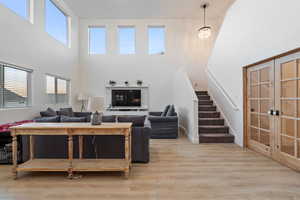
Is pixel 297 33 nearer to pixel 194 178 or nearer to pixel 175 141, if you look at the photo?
pixel 194 178

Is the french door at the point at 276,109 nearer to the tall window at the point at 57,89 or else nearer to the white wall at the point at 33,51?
the white wall at the point at 33,51

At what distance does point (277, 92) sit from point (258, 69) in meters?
0.81

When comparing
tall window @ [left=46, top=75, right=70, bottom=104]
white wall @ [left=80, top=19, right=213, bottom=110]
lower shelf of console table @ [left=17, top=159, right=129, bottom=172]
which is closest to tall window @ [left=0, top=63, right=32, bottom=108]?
tall window @ [left=46, top=75, right=70, bottom=104]

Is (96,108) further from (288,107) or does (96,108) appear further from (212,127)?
(212,127)

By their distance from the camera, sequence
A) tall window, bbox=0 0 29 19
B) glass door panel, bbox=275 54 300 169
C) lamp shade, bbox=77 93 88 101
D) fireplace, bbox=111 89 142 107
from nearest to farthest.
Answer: glass door panel, bbox=275 54 300 169, tall window, bbox=0 0 29 19, lamp shade, bbox=77 93 88 101, fireplace, bbox=111 89 142 107

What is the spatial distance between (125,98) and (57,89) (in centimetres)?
272

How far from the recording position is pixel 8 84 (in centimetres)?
425

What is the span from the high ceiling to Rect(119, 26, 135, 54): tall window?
53 centimetres

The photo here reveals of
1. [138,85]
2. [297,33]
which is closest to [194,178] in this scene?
[297,33]

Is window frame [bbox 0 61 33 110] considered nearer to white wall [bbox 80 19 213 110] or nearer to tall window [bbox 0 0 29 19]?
tall window [bbox 0 0 29 19]

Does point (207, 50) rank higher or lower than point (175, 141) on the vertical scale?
higher

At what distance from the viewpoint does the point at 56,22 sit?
637cm

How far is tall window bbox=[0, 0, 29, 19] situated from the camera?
4120 mm

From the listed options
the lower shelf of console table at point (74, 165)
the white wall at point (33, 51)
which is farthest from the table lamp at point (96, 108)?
the white wall at point (33, 51)
